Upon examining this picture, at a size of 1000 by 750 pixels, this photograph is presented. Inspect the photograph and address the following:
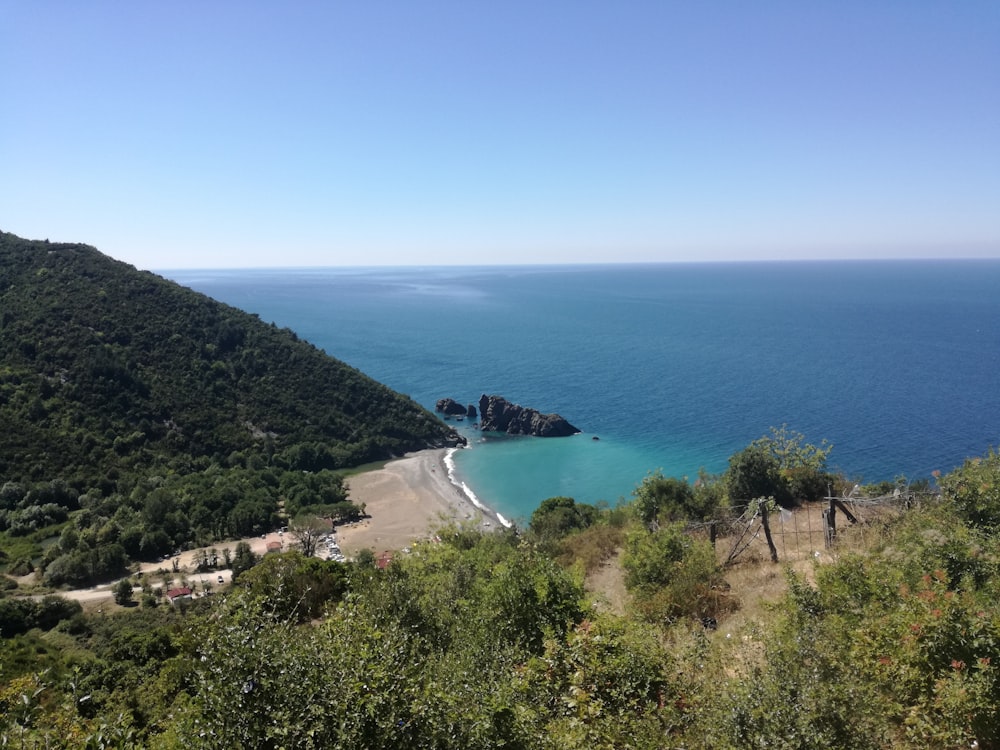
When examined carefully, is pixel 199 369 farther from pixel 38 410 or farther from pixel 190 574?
pixel 190 574

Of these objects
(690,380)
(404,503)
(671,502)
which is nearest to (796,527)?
(671,502)

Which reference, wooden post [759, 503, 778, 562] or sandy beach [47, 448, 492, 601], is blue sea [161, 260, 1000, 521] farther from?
wooden post [759, 503, 778, 562]

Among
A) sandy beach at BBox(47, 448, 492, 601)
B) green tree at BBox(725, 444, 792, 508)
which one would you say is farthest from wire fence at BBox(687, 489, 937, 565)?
sandy beach at BBox(47, 448, 492, 601)

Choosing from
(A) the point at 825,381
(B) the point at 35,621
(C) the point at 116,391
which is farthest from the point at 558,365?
(B) the point at 35,621

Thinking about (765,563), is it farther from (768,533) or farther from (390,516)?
(390,516)

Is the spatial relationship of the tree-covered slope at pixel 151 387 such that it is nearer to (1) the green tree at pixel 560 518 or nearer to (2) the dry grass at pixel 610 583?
(1) the green tree at pixel 560 518
